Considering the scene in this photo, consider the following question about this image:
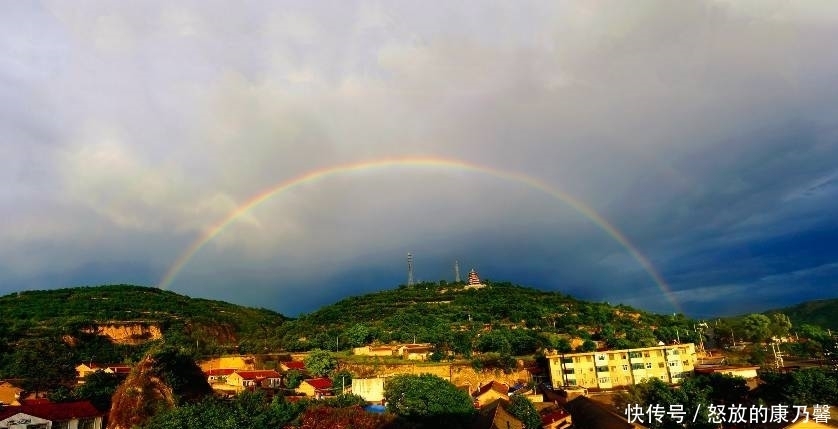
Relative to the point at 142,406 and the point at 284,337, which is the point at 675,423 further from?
the point at 284,337

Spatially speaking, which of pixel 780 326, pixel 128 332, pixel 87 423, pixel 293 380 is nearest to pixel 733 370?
pixel 780 326

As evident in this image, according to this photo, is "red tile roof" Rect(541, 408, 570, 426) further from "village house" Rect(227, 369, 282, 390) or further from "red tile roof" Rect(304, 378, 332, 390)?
"village house" Rect(227, 369, 282, 390)

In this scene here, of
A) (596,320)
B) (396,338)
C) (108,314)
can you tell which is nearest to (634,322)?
(596,320)

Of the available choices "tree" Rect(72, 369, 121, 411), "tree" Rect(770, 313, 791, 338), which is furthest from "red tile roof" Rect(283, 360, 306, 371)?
"tree" Rect(770, 313, 791, 338)

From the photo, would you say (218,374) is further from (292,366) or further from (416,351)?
(416,351)

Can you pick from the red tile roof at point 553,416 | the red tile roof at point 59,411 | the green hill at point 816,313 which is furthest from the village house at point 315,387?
the green hill at point 816,313

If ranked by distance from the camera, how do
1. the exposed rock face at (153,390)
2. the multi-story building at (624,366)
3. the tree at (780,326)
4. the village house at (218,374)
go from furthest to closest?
1. the tree at (780,326)
2. the village house at (218,374)
3. the multi-story building at (624,366)
4. the exposed rock face at (153,390)

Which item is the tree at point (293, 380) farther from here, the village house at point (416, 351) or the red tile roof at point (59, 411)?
the red tile roof at point (59, 411)
